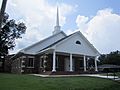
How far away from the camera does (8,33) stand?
44906 mm

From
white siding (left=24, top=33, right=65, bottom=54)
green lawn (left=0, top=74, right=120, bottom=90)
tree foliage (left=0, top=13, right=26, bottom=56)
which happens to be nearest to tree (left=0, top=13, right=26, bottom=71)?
tree foliage (left=0, top=13, right=26, bottom=56)

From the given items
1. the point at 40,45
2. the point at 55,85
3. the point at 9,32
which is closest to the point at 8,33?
the point at 9,32

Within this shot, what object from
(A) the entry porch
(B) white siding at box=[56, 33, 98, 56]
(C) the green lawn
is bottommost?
(C) the green lawn

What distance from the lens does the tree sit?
4406cm

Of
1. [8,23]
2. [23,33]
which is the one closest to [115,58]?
[23,33]

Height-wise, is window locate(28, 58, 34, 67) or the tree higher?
the tree

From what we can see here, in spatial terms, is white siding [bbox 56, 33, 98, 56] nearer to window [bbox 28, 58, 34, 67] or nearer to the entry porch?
the entry porch

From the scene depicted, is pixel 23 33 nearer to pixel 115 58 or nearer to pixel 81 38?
pixel 81 38

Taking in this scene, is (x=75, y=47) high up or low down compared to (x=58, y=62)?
up

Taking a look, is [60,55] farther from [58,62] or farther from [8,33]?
[8,33]

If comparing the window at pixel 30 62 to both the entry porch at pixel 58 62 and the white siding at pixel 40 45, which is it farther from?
the entry porch at pixel 58 62

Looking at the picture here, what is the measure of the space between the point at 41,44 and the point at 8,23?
15.5m

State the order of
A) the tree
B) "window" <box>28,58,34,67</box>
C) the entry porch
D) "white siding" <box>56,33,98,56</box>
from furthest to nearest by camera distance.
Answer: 1. the tree
2. "window" <box>28,58,34,67</box>
3. the entry porch
4. "white siding" <box>56,33,98,56</box>

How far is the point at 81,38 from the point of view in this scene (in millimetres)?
31141
